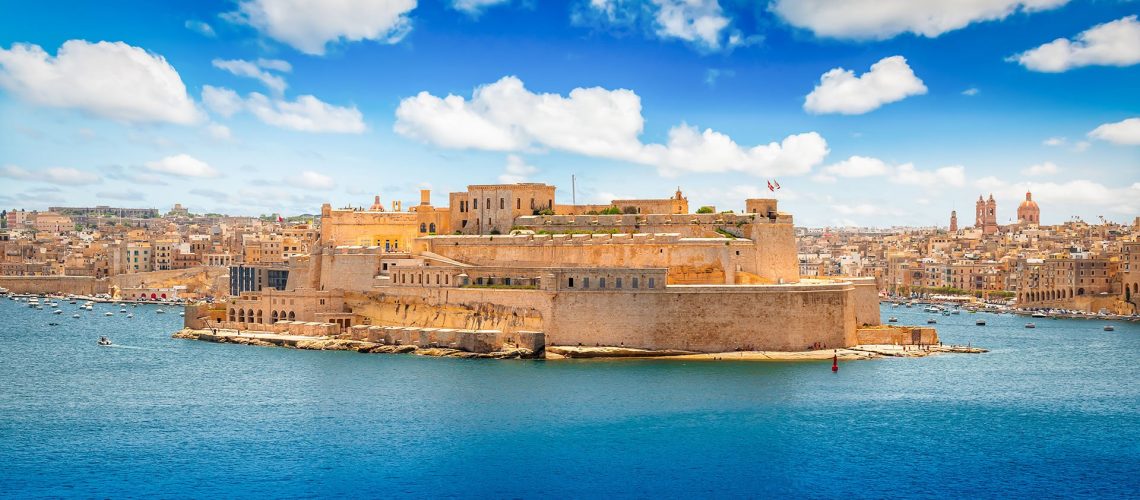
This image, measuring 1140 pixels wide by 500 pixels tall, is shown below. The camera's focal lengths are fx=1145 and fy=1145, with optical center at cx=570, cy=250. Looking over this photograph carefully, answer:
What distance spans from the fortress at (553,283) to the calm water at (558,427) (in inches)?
70.4

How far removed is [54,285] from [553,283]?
61.5 metres

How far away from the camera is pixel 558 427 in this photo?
26188 millimetres

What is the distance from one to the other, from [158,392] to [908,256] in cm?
8170

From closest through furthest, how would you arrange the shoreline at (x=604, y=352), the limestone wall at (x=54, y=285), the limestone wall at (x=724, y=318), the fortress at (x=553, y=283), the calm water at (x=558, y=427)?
the calm water at (x=558, y=427) → the shoreline at (x=604, y=352) → the limestone wall at (x=724, y=318) → the fortress at (x=553, y=283) → the limestone wall at (x=54, y=285)

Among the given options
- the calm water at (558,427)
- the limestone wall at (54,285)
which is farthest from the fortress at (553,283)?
the limestone wall at (54,285)

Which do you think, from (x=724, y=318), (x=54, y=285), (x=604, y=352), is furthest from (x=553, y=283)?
(x=54, y=285)

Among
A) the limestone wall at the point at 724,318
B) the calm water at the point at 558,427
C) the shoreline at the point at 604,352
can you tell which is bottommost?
the calm water at the point at 558,427

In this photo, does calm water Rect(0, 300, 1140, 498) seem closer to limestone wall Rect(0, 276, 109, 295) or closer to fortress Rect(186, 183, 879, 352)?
fortress Rect(186, 183, 879, 352)

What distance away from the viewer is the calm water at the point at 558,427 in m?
21.9

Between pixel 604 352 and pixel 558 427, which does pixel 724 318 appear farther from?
pixel 558 427

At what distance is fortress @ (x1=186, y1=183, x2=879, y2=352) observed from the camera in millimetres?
36938

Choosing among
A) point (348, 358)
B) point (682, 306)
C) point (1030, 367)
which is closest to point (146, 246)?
point (348, 358)

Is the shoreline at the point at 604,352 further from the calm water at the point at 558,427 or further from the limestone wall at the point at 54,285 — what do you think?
the limestone wall at the point at 54,285

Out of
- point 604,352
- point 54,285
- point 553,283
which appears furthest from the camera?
point 54,285
